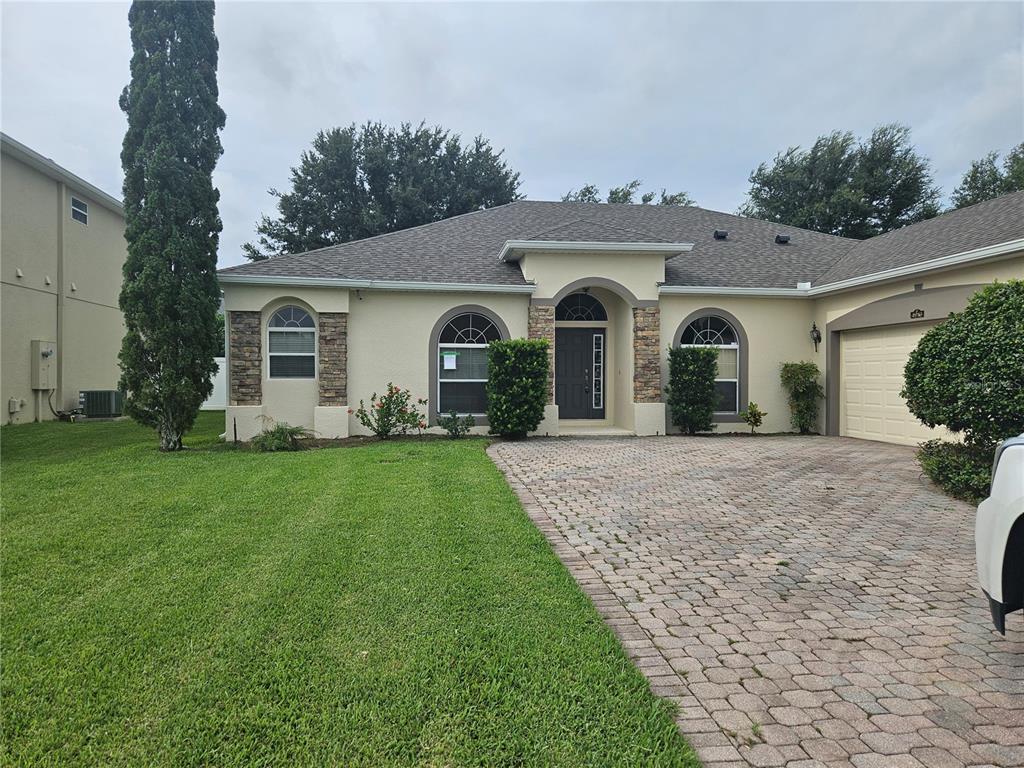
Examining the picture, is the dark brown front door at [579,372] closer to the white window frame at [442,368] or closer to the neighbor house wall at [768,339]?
the white window frame at [442,368]

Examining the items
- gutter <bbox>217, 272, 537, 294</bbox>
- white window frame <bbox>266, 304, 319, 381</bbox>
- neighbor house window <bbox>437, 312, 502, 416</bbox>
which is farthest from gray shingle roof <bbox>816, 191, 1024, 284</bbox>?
white window frame <bbox>266, 304, 319, 381</bbox>

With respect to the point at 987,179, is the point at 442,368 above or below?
below

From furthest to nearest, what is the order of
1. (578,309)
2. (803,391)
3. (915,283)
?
(578,309), (803,391), (915,283)

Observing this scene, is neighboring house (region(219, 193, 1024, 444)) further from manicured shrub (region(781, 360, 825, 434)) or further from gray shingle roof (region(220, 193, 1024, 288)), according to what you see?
manicured shrub (region(781, 360, 825, 434))

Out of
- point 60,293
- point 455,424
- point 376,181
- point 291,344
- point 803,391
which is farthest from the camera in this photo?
point 376,181

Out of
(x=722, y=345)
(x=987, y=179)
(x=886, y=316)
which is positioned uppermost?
(x=987, y=179)

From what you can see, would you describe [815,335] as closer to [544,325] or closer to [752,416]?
[752,416]

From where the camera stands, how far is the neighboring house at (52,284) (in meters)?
13.6

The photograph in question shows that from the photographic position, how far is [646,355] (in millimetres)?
11984

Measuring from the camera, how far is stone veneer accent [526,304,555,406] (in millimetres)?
11789

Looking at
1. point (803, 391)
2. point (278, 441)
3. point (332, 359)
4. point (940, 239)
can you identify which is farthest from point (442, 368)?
point (940, 239)

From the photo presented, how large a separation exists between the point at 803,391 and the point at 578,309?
525 centimetres

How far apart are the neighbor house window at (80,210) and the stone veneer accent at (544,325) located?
13984 mm

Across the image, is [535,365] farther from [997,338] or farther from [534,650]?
[534,650]
